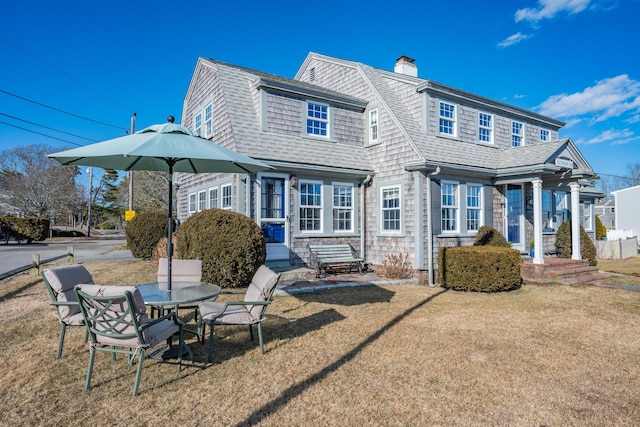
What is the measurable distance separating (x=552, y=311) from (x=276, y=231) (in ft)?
22.9

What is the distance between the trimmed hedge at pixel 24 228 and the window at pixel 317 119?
23079 mm

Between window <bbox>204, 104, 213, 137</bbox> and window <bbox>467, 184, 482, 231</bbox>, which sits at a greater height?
window <bbox>204, 104, 213, 137</bbox>

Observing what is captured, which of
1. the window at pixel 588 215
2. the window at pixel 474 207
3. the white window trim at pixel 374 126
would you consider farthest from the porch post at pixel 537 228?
the window at pixel 588 215

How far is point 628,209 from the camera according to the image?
32.0 meters

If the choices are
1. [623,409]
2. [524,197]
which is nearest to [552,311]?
[623,409]

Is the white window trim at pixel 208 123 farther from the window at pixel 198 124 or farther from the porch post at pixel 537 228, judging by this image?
the porch post at pixel 537 228

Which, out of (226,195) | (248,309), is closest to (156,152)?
(248,309)

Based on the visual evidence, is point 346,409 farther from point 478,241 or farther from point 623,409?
point 478,241

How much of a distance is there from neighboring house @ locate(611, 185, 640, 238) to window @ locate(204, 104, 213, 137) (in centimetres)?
3352

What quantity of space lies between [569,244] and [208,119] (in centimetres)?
1337

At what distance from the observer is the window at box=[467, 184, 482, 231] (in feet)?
39.1

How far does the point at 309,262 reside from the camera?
11406 mm

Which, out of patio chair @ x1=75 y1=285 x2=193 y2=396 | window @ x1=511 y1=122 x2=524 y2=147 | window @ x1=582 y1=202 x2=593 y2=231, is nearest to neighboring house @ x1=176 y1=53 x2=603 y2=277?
window @ x1=511 y1=122 x2=524 y2=147

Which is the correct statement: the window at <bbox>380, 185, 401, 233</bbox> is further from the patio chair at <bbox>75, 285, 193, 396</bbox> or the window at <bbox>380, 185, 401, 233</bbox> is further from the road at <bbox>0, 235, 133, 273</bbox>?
the road at <bbox>0, 235, 133, 273</bbox>
